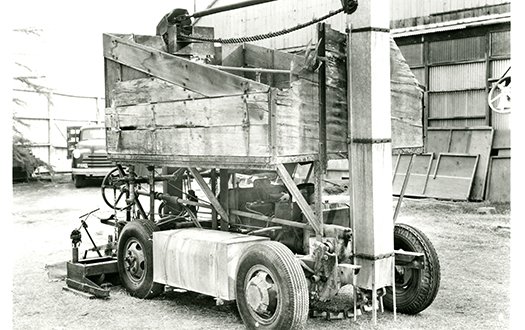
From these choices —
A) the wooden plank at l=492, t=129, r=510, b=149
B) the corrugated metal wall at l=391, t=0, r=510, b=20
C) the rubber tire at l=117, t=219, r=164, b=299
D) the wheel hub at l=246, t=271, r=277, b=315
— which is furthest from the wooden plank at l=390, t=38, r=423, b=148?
the corrugated metal wall at l=391, t=0, r=510, b=20

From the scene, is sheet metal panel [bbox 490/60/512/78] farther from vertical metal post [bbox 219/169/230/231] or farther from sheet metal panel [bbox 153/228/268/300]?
sheet metal panel [bbox 153/228/268/300]

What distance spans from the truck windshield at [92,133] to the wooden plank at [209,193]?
1616cm

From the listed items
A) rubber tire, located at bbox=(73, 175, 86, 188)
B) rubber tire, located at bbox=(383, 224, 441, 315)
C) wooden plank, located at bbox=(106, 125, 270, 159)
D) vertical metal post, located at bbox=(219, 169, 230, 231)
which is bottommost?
rubber tire, located at bbox=(383, 224, 441, 315)

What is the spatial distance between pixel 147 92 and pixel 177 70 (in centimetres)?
65

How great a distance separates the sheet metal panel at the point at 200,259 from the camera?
219 inches

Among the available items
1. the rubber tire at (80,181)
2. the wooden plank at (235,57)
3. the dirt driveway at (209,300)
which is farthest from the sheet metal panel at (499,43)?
the rubber tire at (80,181)

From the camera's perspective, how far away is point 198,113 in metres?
5.91

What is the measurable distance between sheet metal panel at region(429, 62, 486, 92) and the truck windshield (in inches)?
447

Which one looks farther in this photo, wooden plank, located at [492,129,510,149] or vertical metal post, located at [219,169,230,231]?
wooden plank, located at [492,129,510,149]

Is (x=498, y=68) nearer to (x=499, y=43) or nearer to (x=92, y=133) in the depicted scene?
(x=499, y=43)

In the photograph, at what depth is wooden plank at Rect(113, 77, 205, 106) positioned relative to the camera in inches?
243

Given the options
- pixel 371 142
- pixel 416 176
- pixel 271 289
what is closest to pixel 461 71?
pixel 416 176

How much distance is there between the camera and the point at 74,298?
6738 mm

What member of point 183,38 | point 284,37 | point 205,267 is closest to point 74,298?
point 205,267
